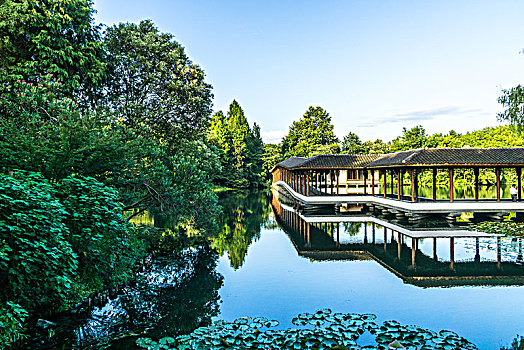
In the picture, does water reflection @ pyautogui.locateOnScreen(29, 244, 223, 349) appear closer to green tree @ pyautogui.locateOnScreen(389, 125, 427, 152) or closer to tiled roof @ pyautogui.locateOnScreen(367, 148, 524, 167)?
tiled roof @ pyautogui.locateOnScreen(367, 148, 524, 167)

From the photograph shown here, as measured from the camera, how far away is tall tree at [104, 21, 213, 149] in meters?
15.0

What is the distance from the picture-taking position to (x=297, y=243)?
15.3 meters

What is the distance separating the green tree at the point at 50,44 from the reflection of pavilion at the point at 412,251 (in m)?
10.5

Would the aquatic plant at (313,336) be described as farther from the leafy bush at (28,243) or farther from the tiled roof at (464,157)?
the tiled roof at (464,157)

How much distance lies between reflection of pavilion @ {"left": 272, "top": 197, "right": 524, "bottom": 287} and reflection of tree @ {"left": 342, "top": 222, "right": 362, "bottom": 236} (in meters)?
0.05

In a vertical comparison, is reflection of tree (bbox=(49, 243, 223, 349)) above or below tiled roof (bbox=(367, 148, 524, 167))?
below

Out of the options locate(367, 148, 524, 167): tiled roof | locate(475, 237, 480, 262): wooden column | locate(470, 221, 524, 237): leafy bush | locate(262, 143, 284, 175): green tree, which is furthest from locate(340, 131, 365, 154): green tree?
locate(475, 237, 480, 262): wooden column

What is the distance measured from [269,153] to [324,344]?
54524 mm

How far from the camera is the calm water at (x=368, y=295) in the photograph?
7105mm

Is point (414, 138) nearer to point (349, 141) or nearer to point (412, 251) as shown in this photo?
point (349, 141)

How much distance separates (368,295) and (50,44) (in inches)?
511

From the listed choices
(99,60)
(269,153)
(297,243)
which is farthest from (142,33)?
(269,153)

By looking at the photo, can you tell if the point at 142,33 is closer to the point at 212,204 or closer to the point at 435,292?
the point at 212,204

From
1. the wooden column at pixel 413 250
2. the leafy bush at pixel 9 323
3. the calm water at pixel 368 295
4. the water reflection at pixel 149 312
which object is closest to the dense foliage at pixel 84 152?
the leafy bush at pixel 9 323
